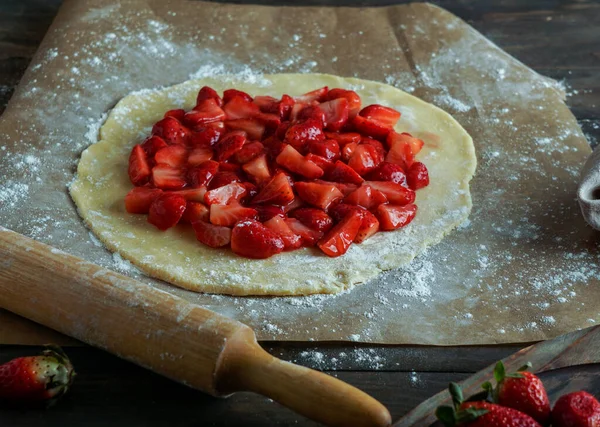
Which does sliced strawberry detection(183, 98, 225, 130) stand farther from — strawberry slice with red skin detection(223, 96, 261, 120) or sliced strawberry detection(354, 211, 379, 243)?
sliced strawberry detection(354, 211, 379, 243)

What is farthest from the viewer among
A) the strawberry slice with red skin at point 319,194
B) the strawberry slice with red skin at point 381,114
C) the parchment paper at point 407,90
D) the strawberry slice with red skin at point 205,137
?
the strawberry slice with red skin at point 381,114

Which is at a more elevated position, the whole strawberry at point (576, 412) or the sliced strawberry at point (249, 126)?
the whole strawberry at point (576, 412)

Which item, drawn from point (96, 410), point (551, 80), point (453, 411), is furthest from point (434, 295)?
point (551, 80)

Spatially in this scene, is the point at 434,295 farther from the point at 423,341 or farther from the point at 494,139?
the point at 494,139

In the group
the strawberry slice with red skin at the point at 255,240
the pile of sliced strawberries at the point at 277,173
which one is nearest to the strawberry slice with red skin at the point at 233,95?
the pile of sliced strawberries at the point at 277,173

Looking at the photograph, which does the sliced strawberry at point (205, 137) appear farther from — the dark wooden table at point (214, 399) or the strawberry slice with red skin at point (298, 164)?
the dark wooden table at point (214, 399)

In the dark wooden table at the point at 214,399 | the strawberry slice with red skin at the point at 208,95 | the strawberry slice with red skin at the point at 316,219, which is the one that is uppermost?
the strawberry slice with red skin at the point at 208,95

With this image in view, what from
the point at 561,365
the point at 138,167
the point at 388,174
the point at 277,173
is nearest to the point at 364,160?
the point at 388,174
